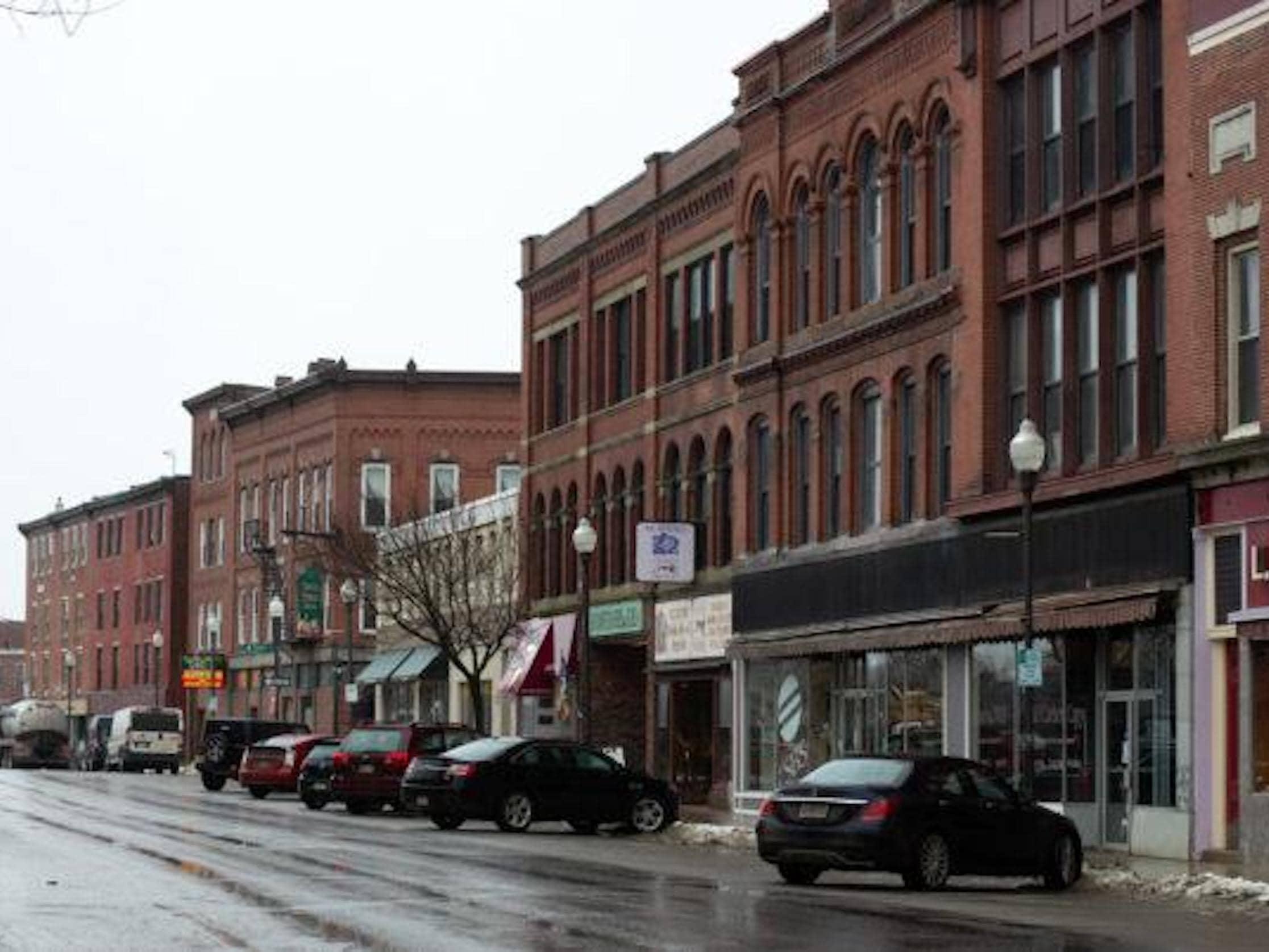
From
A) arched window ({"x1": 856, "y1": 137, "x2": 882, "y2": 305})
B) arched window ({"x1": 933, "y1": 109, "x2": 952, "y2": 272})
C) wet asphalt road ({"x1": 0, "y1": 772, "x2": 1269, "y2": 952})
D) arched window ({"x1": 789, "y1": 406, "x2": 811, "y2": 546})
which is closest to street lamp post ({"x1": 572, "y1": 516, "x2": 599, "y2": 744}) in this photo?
arched window ({"x1": 789, "y1": 406, "x2": 811, "y2": 546})

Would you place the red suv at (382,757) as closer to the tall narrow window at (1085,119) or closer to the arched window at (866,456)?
the arched window at (866,456)

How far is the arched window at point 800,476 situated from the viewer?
45.0 meters

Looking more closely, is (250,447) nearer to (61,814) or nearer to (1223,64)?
(61,814)

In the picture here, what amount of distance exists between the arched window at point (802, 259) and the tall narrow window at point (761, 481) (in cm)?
239

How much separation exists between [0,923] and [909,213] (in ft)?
82.8

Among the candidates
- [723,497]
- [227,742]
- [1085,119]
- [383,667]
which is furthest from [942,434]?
[383,667]

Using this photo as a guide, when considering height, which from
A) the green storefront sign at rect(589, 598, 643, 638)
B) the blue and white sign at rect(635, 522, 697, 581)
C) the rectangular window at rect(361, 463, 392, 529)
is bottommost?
the green storefront sign at rect(589, 598, 643, 638)

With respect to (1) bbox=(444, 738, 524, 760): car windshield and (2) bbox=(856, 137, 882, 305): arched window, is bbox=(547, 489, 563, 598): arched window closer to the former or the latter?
(2) bbox=(856, 137, 882, 305): arched window

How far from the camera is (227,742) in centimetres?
6025

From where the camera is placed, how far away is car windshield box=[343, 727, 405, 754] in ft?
150

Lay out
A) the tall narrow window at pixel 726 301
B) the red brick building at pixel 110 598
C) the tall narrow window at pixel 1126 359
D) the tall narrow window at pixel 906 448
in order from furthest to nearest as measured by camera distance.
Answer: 1. the red brick building at pixel 110 598
2. the tall narrow window at pixel 726 301
3. the tall narrow window at pixel 906 448
4. the tall narrow window at pixel 1126 359

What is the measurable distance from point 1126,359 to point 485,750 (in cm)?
1155

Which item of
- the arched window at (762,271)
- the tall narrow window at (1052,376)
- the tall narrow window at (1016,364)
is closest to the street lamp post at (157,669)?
the arched window at (762,271)

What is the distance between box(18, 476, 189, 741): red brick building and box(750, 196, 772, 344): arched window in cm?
4950
